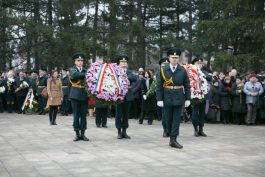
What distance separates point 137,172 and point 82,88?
4.30 metres

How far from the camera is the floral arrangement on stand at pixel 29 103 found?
2167cm

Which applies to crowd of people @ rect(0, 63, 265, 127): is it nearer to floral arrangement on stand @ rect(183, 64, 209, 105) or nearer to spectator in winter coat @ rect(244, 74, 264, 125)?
spectator in winter coat @ rect(244, 74, 264, 125)

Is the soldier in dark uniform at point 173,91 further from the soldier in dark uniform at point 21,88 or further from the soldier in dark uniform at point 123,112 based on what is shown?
the soldier in dark uniform at point 21,88

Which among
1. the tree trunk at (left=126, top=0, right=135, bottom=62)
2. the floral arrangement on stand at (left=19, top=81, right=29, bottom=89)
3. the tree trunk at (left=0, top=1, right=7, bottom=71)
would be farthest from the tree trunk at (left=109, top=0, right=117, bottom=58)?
the floral arrangement on stand at (left=19, top=81, right=29, bottom=89)

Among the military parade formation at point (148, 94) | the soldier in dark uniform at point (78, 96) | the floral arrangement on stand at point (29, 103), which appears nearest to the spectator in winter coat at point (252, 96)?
the military parade formation at point (148, 94)

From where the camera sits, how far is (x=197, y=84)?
508 inches

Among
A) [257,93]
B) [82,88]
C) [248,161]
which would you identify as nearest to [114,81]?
[82,88]

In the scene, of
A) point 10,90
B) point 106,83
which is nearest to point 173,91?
point 106,83

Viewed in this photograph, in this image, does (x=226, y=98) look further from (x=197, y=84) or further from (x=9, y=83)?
(x=9, y=83)

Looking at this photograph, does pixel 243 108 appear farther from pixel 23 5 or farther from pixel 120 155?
pixel 23 5

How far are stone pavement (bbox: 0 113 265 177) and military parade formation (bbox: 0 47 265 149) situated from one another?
0.54 metres

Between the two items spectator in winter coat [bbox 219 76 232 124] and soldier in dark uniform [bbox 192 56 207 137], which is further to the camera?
spectator in winter coat [bbox 219 76 232 124]

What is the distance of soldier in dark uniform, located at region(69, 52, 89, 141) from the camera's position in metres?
11.8

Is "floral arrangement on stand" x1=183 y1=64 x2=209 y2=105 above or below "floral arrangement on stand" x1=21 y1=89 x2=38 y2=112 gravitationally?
above
